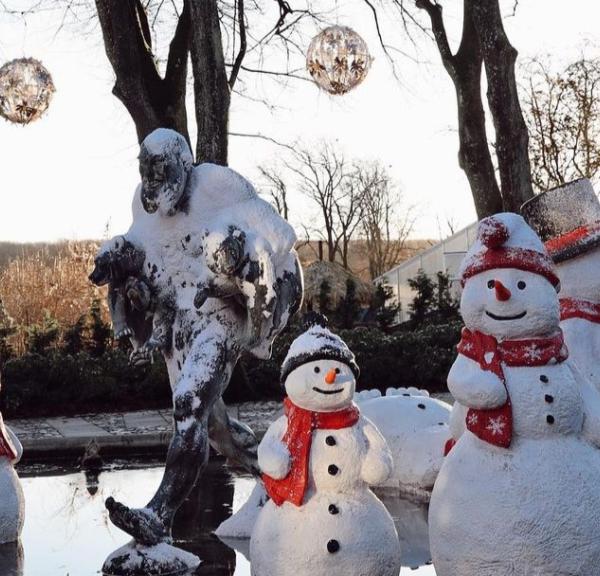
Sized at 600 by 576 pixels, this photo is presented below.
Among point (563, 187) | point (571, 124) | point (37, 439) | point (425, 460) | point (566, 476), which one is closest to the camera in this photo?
point (566, 476)

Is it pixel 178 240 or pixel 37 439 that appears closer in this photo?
pixel 178 240

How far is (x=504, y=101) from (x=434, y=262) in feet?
56.0

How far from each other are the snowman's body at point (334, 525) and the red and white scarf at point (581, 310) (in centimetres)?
166

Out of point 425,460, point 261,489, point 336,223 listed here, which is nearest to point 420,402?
→ point 425,460

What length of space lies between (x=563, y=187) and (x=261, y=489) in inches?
82.2

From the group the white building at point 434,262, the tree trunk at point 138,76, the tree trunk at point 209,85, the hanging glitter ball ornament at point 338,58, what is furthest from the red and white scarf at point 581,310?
the white building at point 434,262

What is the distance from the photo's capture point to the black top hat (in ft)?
19.1

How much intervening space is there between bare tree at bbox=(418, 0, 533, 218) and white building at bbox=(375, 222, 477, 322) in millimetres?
13561

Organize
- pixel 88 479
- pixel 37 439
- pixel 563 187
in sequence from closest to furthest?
pixel 563 187 → pixel 88 479 → pixel 37 439

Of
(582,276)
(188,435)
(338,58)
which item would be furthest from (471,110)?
(188,435)

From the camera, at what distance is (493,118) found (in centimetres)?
1268

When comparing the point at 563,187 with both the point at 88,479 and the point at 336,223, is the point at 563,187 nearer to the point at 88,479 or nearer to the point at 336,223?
the point at 88,479

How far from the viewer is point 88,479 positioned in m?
8.31

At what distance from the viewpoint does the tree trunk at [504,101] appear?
12.6 meters
